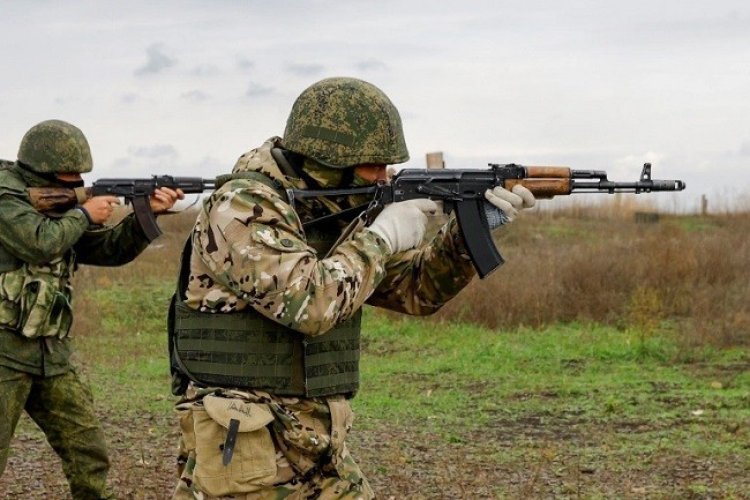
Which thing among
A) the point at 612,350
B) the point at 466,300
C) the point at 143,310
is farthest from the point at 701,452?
the point at 143,310

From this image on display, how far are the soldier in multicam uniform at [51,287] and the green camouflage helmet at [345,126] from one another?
6.99 feet

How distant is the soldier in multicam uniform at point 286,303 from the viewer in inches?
129

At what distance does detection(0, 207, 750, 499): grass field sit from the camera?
659 centimetres

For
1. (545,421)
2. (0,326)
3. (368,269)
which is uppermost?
(368,269)

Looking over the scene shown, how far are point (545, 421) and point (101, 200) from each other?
4.00m

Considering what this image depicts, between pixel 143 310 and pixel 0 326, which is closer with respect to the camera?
pixel 0 326

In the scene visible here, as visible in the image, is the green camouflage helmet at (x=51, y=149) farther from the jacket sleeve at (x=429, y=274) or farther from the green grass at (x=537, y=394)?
the green grass at (x=537, y=394)

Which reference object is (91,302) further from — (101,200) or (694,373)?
(101,200)

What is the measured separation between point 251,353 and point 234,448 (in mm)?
293

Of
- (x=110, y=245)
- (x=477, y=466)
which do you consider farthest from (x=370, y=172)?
(x=477, y=466)

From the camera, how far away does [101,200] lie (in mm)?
5754

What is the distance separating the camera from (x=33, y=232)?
527cm

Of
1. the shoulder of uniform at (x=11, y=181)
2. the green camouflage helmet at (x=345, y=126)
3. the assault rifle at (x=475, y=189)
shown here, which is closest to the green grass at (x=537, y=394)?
the assault rifle at (x=475, y=189)

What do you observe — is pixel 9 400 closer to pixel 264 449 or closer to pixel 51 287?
pixel 51 287
